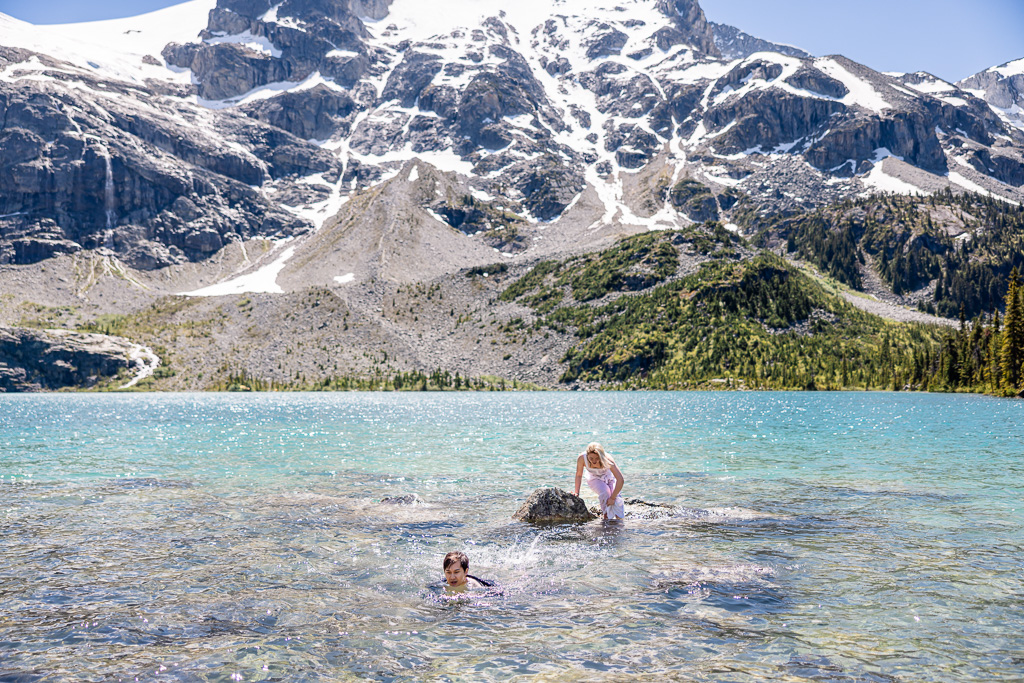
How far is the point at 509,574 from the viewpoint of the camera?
18344 millimetres

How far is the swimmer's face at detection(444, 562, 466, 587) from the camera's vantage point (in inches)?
650

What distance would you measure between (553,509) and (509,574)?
21.8 feet

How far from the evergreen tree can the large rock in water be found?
4773 inches

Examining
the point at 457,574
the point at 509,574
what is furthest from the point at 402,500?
the point at 457,574

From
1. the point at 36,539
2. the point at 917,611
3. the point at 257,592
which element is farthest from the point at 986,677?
the point at 36,539

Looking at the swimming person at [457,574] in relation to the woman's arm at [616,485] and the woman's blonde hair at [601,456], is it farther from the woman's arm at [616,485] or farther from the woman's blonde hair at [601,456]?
the woman's arm at [616,485]

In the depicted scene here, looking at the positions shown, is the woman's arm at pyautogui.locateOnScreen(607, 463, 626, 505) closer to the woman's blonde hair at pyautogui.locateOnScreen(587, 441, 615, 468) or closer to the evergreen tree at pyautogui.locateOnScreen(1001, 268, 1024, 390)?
the woman's blonde hair at pyautogui.locateOnScreen(587, 441, 615, 468)

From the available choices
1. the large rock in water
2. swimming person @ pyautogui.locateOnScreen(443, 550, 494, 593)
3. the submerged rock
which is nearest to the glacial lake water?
the submerged rock

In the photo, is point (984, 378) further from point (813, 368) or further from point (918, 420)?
point (918, 420)

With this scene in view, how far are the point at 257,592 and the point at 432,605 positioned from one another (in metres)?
4.28

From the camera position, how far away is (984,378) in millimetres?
140625

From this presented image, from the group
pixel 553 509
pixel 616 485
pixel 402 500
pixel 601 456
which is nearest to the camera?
pixel 601 456

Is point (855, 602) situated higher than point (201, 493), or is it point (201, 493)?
point (855, 602)

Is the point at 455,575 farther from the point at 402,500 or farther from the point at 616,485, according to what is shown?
the point at 402,500
